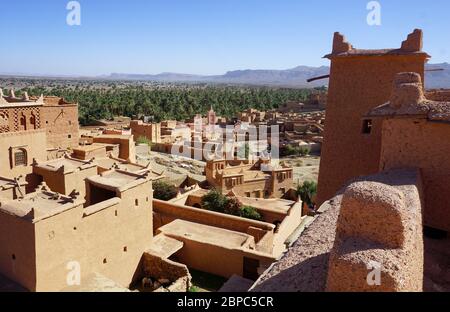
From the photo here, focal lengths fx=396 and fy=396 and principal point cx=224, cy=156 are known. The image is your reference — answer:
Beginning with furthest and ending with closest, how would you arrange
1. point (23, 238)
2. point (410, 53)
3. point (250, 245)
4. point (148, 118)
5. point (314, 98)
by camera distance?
point (314, 98), point (148, 118), point (250, 245), point (410, 53), point (23, 238)

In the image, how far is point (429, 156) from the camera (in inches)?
289

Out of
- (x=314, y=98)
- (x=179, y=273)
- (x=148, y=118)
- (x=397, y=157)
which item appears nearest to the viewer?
(x=397, y=157)

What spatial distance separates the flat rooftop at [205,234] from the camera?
1401cm

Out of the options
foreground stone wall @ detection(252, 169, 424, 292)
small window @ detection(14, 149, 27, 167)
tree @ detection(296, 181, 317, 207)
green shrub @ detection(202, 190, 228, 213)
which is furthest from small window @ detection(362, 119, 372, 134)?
tree @ detection(296, 181, 317, 207)

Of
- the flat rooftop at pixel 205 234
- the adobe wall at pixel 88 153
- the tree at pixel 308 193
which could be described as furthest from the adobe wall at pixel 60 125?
the tree at pixel 308 193

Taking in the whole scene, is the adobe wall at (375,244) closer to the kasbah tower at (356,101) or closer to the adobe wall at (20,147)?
the kasbah tower at (356,101)

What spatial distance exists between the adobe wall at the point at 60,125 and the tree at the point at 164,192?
6850 mm

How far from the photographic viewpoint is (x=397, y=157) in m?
7.76

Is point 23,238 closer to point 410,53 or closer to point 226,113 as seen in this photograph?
point 410,53

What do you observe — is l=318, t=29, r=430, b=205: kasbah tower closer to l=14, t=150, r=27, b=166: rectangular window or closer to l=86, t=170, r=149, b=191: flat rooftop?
l=86, t=170, r=149, b=191: flat rooftop

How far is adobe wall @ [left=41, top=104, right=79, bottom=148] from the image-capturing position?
24453 millimetres

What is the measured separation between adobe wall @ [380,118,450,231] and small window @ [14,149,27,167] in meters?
13.7
